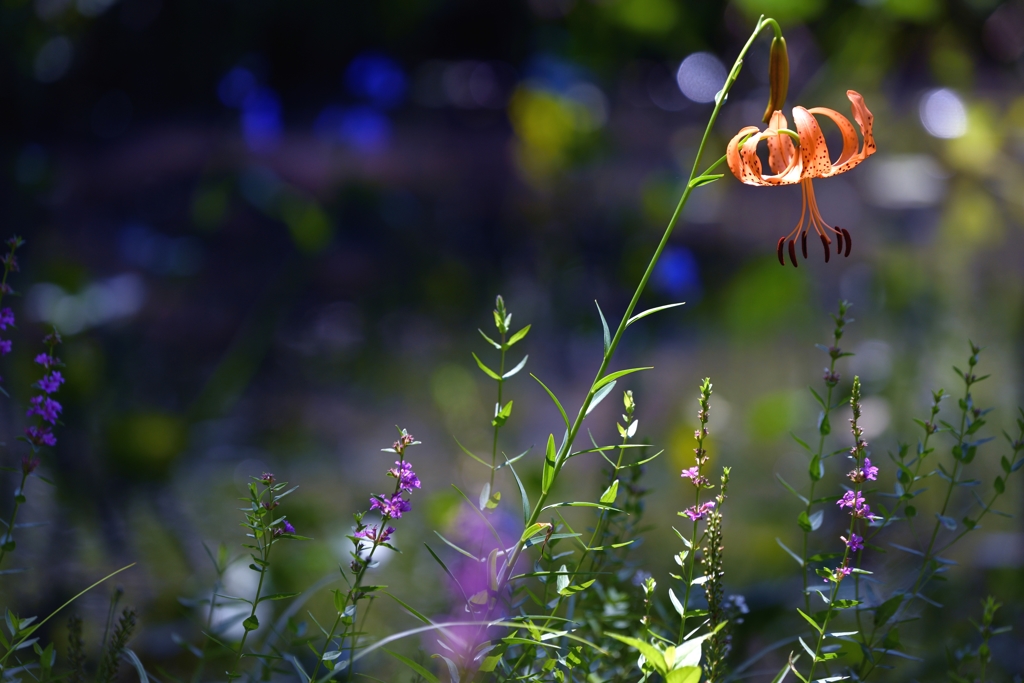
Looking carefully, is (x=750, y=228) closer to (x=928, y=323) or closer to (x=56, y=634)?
(x=928, y=323)

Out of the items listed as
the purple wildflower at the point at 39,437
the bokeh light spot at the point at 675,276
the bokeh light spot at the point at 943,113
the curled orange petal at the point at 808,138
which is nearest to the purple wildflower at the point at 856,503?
the curled orange petal at the point at 808,138

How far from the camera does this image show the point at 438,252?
58.6 inches

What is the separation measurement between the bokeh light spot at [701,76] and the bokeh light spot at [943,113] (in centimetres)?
30

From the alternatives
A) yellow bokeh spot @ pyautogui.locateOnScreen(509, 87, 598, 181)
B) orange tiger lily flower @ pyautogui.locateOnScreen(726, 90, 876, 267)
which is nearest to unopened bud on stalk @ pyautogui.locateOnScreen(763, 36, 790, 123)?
orange tiger lily flower @ pyautogui.locateOnScreen(726, 90, 876, 267)

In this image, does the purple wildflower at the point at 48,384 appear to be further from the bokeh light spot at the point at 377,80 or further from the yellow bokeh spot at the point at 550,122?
the bokeh light spot at the point at 377,80

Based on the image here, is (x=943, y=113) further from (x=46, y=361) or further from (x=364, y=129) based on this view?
(x=46, y=361)

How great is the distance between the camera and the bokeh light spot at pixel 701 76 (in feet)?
4.06

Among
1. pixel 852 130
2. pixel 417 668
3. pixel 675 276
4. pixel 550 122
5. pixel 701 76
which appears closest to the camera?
pixel 417 668

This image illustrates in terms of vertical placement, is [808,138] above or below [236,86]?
below

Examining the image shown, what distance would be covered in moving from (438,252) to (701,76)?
560 millimetres

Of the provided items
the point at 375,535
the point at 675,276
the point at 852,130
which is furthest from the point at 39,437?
the point at 675,276

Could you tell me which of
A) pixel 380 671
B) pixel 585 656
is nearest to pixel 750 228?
pixel 380 671

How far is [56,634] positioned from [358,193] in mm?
893

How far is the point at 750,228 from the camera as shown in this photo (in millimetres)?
1375
